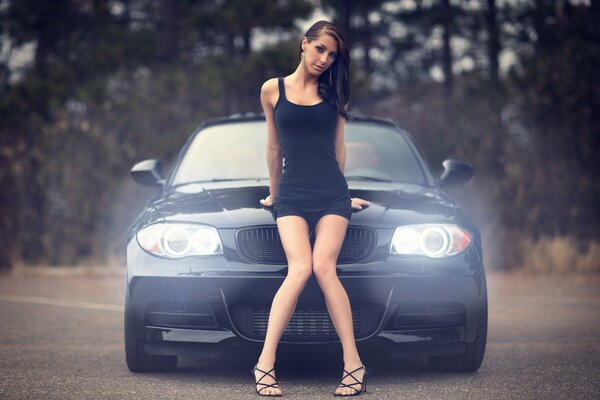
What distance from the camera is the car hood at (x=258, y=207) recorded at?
556 centimetres

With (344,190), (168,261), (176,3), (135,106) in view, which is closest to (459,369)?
(344,190)

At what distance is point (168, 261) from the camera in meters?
5.51

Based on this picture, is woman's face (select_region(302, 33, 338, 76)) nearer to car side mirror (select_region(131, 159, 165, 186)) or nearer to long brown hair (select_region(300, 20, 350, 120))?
long brown hair (select_region(300, 20, 350, 120))

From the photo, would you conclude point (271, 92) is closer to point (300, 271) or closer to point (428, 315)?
point (300, 271)

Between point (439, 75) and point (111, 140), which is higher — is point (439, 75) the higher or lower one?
the higher one

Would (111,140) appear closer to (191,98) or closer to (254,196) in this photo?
(191,98)

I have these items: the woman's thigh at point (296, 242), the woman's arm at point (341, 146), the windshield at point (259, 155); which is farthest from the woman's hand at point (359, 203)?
the windshield at point (259, 155)

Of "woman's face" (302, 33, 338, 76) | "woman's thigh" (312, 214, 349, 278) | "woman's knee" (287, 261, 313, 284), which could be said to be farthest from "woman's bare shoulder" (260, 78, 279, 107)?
"woman's knee" (287, 261, 313, 284)

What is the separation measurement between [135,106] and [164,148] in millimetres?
1033

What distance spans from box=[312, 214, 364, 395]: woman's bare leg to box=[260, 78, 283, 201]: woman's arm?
41 cm

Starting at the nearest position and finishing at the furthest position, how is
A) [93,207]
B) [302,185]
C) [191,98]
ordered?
1. [302,185]
2. [93,207]
3. [191,98]

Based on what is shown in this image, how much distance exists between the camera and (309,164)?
526 cm

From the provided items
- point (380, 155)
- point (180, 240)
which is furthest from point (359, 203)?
point (380, 155)

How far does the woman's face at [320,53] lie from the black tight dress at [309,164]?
0.58 ft
